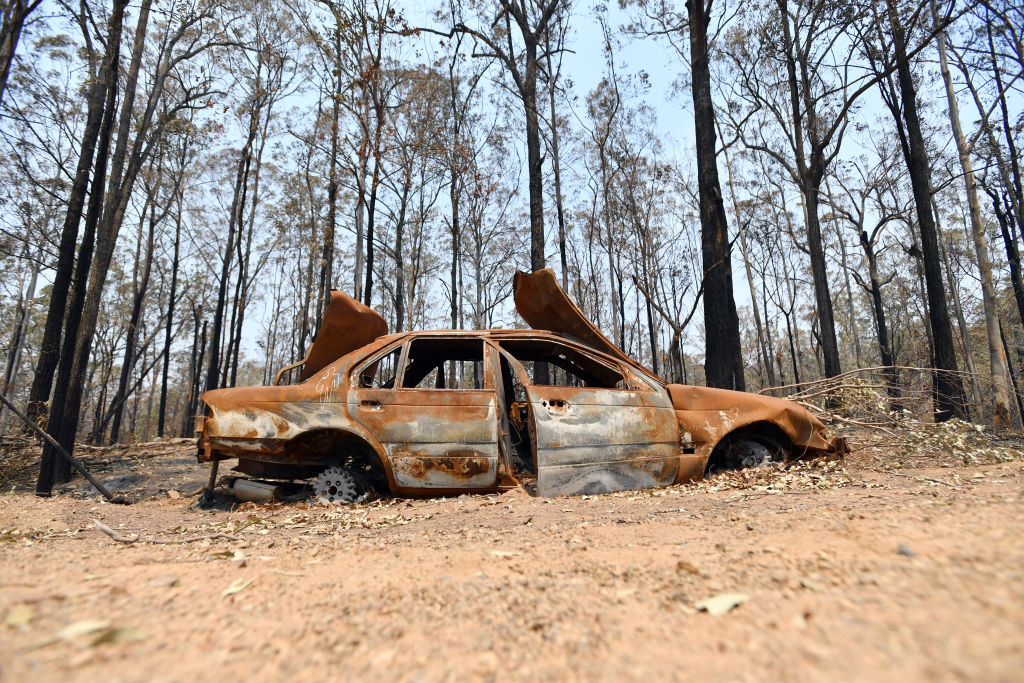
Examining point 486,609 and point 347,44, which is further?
point 347,44

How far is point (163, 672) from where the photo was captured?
51.9 inches

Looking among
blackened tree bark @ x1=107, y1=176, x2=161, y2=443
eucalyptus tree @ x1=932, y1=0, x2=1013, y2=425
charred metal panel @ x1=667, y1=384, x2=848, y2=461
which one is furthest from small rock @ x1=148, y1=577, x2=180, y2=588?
blackened tree bark @ x1=107, y1=176, x2=161, y2=443

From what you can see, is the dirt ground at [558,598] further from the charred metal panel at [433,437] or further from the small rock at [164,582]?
the charred metal panel at [433,437]

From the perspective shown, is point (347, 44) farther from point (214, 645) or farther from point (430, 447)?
point (214, 645)

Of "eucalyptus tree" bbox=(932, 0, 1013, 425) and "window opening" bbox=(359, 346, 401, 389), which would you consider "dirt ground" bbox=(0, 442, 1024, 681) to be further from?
"eucalyptus tree" bbox=(932, 0, 1013, 425)

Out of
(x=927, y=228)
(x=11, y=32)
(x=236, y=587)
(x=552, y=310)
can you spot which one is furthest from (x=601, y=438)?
(x=927, y=228)

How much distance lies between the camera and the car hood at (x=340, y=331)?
4754 millimetres

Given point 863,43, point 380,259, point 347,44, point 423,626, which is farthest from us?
point 380,259

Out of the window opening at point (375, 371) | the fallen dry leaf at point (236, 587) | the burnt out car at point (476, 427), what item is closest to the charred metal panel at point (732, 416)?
the burnt out car at point (476, 427)

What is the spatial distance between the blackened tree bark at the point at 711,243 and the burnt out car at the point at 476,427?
10.3 feet

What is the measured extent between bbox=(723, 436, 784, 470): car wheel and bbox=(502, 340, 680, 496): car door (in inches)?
26.1

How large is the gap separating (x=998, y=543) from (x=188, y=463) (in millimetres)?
11548

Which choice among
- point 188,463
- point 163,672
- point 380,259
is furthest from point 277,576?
point 380,259

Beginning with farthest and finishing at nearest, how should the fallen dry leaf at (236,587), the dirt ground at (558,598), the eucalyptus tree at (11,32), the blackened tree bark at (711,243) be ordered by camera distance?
the blackened tree bark at (711,243), the eucalyptus tree at (11,32), the fallen dry leaf at (236,587), the dirt ground at (558,598)
